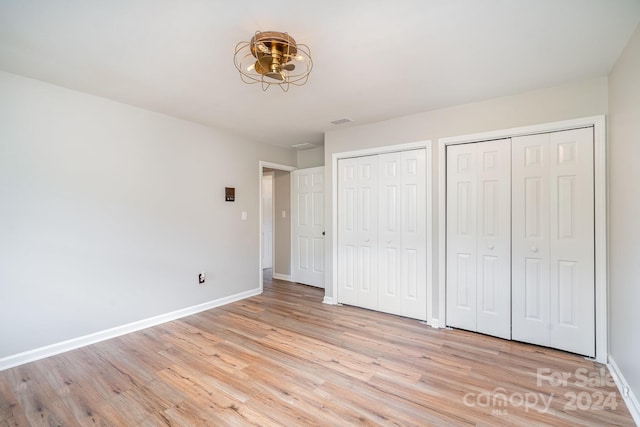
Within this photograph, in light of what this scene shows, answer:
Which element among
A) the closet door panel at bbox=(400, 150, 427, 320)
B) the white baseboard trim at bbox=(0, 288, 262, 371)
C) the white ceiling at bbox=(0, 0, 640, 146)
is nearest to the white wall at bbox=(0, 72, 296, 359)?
the white baseboard trim at bbox=(0, 288, 262, 371)

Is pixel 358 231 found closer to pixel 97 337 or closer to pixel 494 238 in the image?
pixel 494 238

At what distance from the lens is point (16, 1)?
63.4 inches

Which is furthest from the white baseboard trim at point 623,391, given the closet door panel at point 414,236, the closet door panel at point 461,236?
the closet door panel at point 414,236

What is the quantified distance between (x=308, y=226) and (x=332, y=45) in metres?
3.39

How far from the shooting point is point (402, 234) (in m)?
3.53

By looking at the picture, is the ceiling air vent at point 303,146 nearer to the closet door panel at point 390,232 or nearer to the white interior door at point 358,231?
the white interior door at point 358,231

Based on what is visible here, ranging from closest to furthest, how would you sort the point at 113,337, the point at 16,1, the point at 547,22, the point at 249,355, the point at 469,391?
the point at 16,1 < the point at 547,22 < the point at 469,391 < the point at 249,355 < the point at 113,337

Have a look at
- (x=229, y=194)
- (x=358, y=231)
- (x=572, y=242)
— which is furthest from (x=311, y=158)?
(x=572, y=242)

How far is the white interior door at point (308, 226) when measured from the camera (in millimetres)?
4938

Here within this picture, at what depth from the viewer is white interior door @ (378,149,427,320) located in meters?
3.40

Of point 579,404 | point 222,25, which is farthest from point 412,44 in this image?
point 579,404

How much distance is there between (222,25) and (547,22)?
198 cm

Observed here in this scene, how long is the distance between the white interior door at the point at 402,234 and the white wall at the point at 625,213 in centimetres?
154

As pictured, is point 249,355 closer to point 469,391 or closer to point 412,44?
point 469,391
